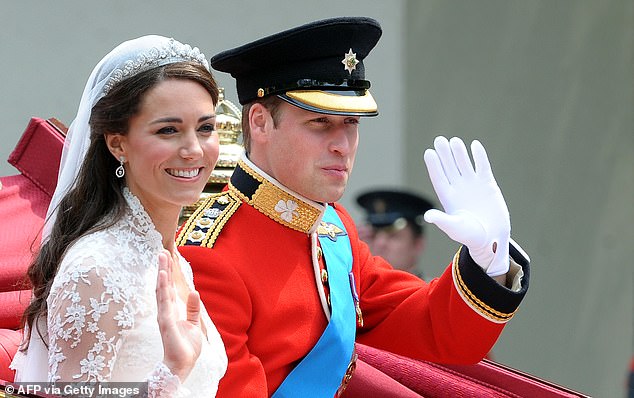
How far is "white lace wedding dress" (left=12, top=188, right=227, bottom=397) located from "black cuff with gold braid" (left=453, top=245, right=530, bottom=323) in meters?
0.65

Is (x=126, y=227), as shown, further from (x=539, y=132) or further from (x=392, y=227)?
(x=539, y=132)

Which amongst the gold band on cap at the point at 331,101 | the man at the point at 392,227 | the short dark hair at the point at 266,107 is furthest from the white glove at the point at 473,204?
the man at the point at 392,227

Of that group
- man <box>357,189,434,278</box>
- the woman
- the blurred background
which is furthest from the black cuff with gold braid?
the blurred background

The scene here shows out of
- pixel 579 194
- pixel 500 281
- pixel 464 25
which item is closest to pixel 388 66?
pixel 464 25

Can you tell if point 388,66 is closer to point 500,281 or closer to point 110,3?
point 110,3

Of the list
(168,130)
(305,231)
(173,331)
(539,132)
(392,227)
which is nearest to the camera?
(173,331)

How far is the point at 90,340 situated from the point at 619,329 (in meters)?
4.97

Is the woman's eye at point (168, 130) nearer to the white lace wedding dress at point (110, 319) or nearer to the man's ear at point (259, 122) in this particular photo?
the white lace wedding dress at point (110, 319)

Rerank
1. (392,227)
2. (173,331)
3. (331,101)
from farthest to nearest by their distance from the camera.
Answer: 1. (392,227)
2. (331,101)
3. (173,331)

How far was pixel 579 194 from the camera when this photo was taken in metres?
6.30

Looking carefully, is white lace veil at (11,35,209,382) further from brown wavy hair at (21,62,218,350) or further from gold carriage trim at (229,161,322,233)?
gold carriage trim at (229,161,322,233)

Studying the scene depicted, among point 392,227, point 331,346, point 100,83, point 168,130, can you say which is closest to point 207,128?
point 168,130

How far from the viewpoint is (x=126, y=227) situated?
82.0 inches

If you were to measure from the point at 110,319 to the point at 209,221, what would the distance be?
20.7 inches
